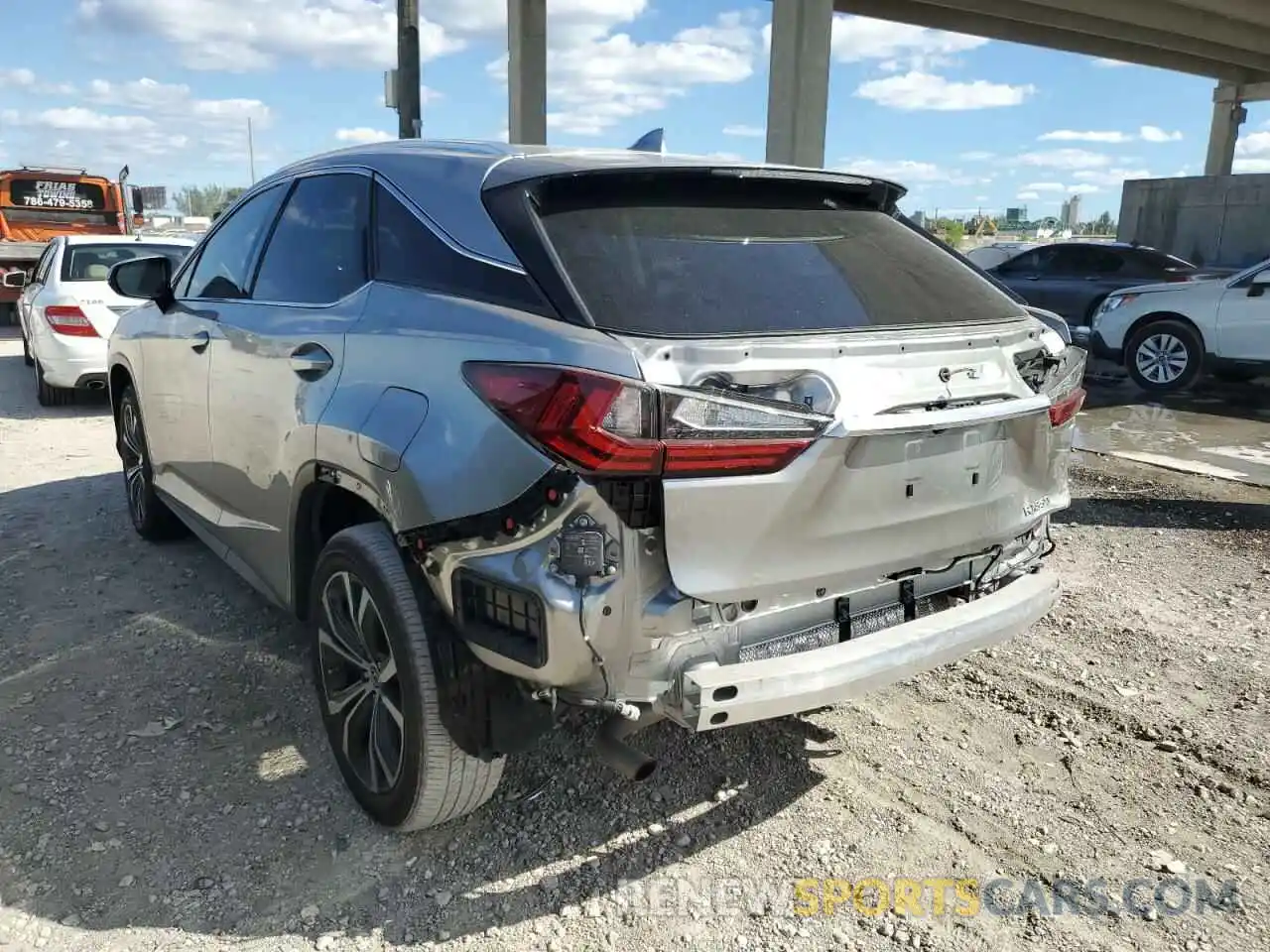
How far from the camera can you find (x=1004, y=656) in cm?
394

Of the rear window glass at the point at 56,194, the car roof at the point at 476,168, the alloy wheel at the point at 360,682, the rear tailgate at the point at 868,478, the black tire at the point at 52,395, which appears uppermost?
the rear window glass at the point at 56,194

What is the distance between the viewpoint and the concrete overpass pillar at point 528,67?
61.0ft

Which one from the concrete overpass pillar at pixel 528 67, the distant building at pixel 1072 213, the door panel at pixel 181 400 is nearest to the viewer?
the door panel at pixel 181 400

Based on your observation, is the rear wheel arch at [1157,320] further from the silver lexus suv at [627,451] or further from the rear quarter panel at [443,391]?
the rear quarter panel at [443,391]

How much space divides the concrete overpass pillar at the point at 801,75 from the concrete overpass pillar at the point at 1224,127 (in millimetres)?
24127

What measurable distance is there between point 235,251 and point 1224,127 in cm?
3994

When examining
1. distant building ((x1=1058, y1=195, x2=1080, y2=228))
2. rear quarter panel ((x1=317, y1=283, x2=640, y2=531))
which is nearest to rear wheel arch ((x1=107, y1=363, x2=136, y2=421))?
rear quarter panel ((x1=317, y1=283, x2=640, y2=531))

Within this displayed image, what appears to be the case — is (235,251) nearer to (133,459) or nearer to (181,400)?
(181,400)

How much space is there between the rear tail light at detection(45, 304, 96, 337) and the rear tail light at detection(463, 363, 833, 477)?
8.07 m

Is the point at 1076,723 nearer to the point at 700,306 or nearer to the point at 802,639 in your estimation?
the point at 802,639

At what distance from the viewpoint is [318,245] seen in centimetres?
325

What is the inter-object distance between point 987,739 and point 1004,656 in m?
0.72

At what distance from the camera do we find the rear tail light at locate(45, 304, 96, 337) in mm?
8750

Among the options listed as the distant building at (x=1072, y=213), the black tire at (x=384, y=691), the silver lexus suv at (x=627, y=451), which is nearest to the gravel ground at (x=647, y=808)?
the black tire at (x=384, y=691)
